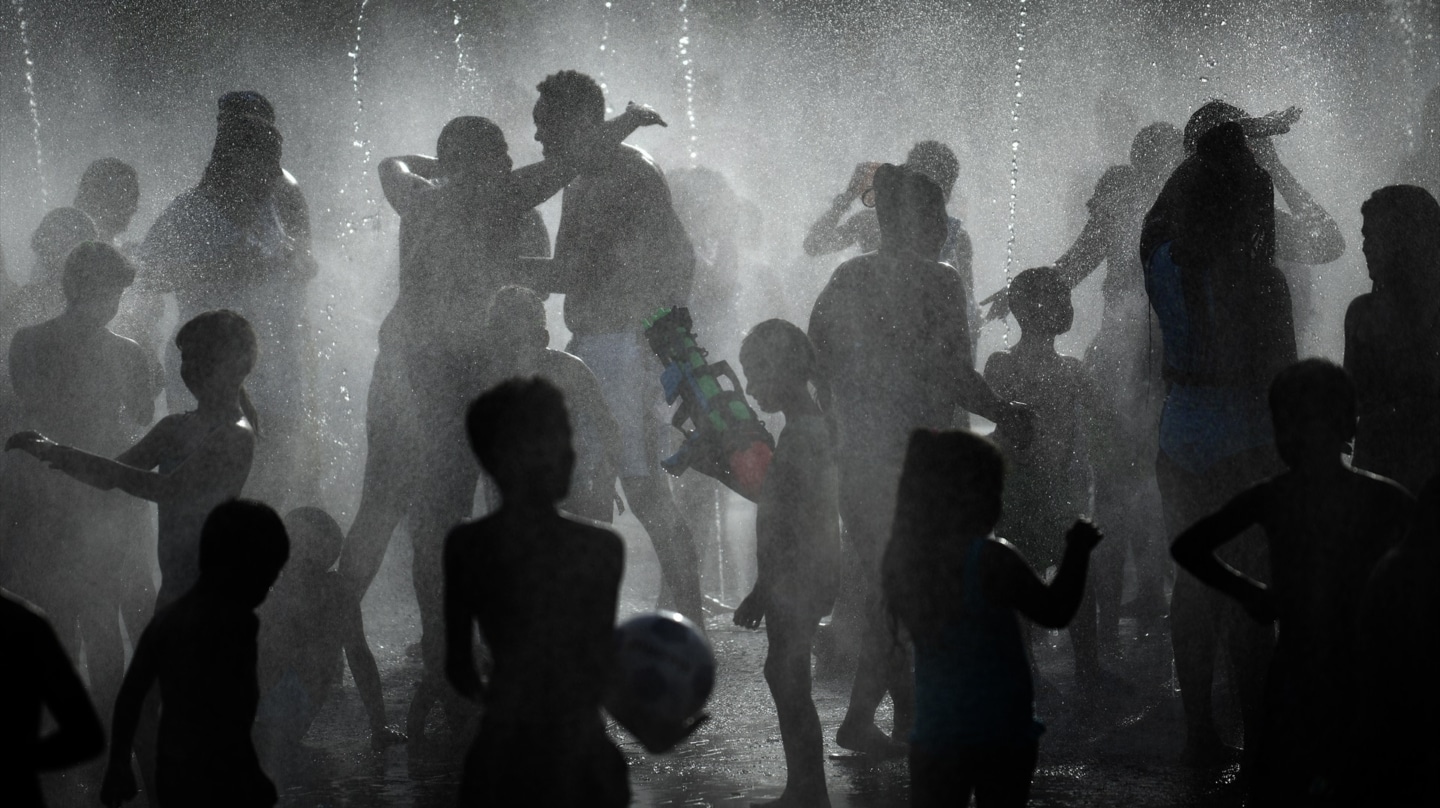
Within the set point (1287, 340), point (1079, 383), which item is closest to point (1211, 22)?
point (1079, 383)

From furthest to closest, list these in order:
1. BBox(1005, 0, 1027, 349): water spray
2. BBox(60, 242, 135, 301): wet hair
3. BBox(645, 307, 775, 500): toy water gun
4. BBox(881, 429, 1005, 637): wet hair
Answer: BBox(1005, 0, 1027, 349): water spray < BBox(60, 242, 135, 301): wet hair < BBox(645, 307, 775, 500): toy water gun < BBox(881, 429, 1005, 637): wet hair

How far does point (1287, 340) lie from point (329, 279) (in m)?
8.09

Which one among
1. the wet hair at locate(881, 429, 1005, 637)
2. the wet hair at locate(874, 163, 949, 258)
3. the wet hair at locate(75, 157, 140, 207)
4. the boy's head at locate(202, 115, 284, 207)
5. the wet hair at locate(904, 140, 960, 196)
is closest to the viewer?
the wet hair at locate(881, 429, 1005, 637)

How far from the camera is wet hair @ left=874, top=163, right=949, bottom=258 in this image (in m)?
5.21

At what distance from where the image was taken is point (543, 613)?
9.03 feet

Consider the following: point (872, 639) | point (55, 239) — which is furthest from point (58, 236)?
point (872, 639)

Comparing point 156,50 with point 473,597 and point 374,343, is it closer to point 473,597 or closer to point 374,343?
point 374,343

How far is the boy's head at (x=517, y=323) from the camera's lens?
18.5 feet

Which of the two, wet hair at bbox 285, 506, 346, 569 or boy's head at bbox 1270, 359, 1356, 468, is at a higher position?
boy's head at bbox 1270, 359, 1356, 468

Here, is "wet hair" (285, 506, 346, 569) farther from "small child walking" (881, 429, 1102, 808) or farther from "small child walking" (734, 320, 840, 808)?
"small child walking" (881, 429, 1102, 808)

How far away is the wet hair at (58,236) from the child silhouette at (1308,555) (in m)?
5.83

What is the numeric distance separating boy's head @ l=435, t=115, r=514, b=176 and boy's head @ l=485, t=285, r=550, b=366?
497 mm

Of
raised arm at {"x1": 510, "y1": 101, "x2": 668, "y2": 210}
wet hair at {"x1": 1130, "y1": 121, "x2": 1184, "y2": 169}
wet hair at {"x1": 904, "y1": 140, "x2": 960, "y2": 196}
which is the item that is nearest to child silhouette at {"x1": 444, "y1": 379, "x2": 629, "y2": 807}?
raised arm at {"x1": 510, "y1": 101, "x2": 668, "y2": 210}

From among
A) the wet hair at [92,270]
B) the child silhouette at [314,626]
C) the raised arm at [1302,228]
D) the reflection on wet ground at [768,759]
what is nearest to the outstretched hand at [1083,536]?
the reflection on wet ground at [768,759]
